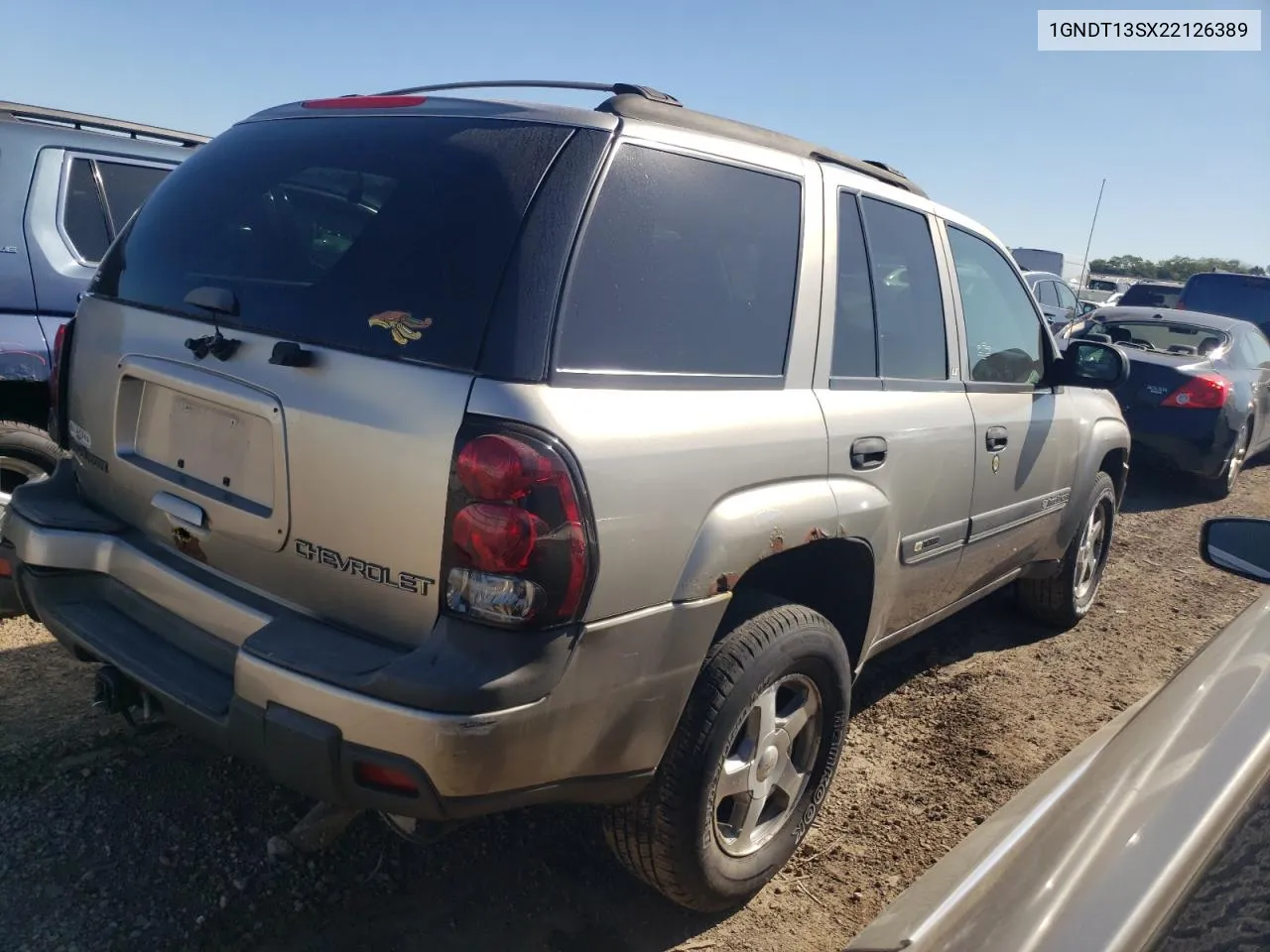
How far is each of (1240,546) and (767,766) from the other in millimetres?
1257

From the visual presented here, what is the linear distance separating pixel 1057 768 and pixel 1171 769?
59 cm

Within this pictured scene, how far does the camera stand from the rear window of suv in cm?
211

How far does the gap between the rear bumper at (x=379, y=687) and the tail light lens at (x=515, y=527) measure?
0.08 metres

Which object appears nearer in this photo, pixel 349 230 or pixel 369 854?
pixel 349 230

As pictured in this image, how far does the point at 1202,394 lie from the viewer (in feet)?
26.0

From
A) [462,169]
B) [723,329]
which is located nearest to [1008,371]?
[723,329]

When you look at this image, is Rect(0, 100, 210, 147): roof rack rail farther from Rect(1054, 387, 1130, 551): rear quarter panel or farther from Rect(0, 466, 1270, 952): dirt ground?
Rect(1054, 387, 1130, 551): rear quarter panel

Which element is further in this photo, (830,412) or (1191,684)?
(830,412)

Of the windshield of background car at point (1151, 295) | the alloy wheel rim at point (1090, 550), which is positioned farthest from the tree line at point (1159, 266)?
the alloy wheel rim at point (1090, 550)

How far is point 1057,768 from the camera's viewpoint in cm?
202

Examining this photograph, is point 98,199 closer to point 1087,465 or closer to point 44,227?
point 44,227

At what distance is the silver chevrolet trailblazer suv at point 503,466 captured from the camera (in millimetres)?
1967

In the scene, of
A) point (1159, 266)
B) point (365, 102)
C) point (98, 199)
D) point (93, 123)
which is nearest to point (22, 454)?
point (98, 199)

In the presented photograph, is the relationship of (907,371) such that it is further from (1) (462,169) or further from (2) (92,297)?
(2) (92,297)
